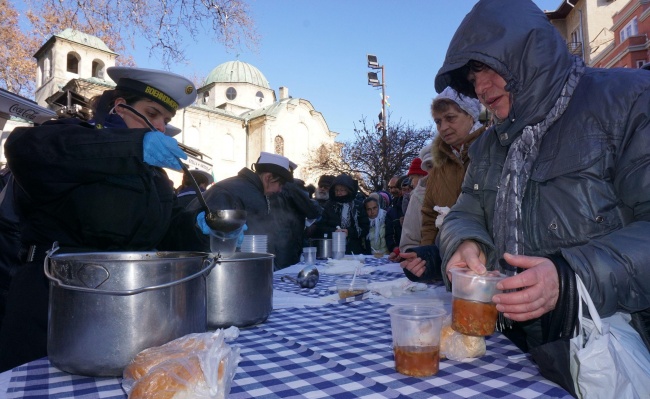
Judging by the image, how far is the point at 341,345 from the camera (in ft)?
4.79

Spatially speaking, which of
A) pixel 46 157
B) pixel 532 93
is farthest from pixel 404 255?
pixel 46 157

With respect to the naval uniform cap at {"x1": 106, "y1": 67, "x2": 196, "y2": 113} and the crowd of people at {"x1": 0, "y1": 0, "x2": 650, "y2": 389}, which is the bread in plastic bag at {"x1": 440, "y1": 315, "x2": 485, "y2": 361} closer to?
the crowd of people at {"x1": 0, "y1": 0, "x2": 650, "y2": 389}

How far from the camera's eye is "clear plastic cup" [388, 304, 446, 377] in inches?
45.2

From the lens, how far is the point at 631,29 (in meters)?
20.9

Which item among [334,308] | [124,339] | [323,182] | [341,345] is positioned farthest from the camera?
[323,182]

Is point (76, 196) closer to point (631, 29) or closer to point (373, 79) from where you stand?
point (373, 79)

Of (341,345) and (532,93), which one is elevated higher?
(532,93)

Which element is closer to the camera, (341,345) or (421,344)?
(421,344)

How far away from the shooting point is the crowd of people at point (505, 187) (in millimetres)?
1124

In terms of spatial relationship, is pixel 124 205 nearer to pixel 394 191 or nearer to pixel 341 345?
pixel 341 345

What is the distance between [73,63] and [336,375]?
35861mm

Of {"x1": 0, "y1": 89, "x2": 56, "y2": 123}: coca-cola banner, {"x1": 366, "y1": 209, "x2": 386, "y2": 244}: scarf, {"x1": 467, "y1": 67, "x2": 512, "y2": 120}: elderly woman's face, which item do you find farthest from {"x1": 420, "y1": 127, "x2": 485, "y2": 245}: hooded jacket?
{"x1": 0, "y1": 89, "x2": 56, "y2": 123}: coca-cola banner

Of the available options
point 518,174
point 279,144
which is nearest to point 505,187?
point 518,174

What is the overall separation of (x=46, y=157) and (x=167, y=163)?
0.46 meters
